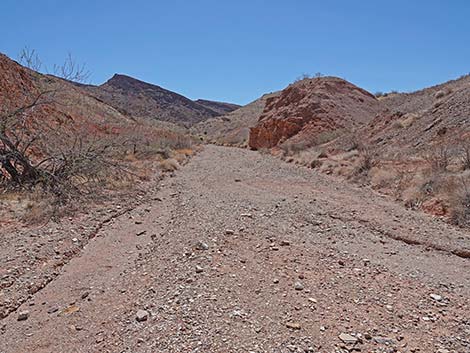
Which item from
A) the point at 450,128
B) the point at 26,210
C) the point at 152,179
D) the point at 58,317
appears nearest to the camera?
the point at 58,317

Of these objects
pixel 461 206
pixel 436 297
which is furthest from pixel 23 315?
pixel 461 206

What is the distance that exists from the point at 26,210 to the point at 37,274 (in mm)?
3263

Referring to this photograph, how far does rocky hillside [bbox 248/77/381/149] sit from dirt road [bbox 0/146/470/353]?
18842 mm

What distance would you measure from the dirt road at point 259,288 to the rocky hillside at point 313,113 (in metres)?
18.8

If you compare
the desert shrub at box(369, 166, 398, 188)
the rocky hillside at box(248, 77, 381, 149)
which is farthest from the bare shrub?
the rocky hillside at box(248, 77, 381, 149)

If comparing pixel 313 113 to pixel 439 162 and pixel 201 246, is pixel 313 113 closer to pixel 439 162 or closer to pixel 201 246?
pixel 439 162

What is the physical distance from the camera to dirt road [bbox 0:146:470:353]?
12.6ft

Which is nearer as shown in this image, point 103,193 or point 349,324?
point 349,324

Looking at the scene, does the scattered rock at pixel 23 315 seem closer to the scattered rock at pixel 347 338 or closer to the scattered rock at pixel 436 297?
the scattered rock at pixel 347 338

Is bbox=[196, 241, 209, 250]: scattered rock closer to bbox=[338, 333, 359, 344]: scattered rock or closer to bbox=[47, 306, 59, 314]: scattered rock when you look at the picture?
bbox=[47, 306, 59, 314]: scattered rock

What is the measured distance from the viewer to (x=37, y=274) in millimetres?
5863

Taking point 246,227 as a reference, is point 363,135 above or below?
above

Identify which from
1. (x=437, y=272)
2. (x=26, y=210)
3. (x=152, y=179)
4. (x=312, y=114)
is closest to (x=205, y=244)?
(x=437, y=272)

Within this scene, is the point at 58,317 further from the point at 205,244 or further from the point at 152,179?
the point at 152,179
